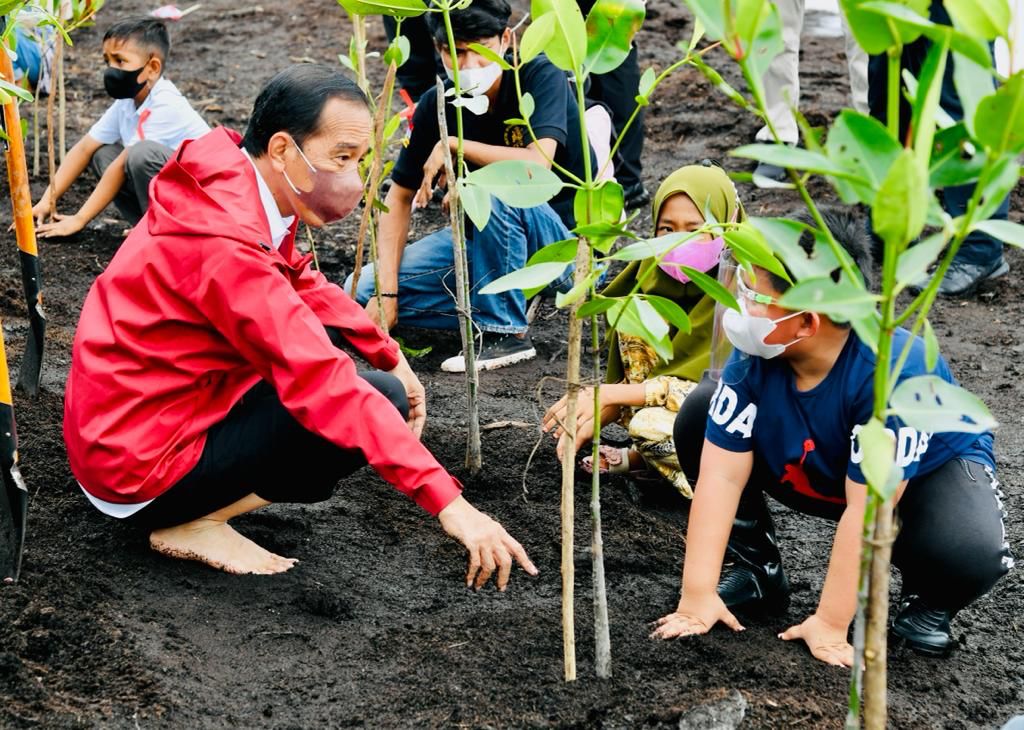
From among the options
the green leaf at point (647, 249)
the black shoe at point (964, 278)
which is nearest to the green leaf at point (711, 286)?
the green leaf at point (647, 249)

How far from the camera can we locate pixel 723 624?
90.7 inches

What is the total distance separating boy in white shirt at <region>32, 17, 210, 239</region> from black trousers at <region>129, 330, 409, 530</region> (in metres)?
2.23

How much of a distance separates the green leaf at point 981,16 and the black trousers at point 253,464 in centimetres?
149

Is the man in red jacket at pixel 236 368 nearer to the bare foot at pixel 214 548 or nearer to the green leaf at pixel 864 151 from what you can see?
the bare foot at pixel 214 548

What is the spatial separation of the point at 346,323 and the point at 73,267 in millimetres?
2214

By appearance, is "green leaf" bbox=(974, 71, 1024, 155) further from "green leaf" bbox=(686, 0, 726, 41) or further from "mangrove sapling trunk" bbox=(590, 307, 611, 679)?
"mangrove sapling trunk" bbox=(590, 307, 611, 679)

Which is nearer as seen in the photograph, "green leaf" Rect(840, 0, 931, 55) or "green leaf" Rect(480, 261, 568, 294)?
"green leaf" Rect(840, 0, 931, 55)

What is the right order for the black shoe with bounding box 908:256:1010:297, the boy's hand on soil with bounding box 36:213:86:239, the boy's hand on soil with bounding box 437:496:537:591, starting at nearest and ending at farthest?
the boy's hand on soil with bounding box 437:496:537:591 → the black shoe with bounding box 908:256:1010:297 → the boy's hand on soil with bounding box 36:213:86:239

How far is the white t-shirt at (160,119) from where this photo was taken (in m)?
4.56

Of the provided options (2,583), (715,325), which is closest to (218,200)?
(2,583)

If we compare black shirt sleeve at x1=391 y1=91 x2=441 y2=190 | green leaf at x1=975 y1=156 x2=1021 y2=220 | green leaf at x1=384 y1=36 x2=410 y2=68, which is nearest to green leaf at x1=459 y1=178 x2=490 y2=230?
green leaf at x1=975 y1=156 x2=1021 y2=220

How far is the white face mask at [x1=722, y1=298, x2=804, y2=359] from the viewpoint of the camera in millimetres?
2100

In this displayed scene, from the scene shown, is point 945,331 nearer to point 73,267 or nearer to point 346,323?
point 346,323

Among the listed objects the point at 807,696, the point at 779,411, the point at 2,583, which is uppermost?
the point at 779,411
